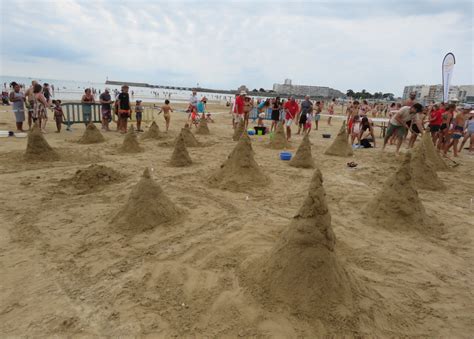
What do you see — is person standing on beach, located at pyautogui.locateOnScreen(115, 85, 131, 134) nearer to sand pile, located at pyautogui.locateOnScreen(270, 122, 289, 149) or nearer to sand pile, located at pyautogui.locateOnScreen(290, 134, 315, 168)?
sand pile, located at pyautogui.locateOnScreen(270, 122, 289, 149)

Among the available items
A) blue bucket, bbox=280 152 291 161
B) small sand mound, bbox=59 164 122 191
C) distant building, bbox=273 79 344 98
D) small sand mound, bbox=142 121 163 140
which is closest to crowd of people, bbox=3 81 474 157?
small sand mound, bbox=142 121 163 140

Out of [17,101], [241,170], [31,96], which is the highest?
[31,96]

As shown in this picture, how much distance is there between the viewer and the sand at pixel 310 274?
270 centimetres

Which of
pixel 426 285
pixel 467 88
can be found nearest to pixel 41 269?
pixel 426 285

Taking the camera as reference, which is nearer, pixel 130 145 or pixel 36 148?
pixel 36 148

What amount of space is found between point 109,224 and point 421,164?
6.66 meters

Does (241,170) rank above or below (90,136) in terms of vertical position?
below

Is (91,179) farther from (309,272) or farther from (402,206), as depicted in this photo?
(402,206)

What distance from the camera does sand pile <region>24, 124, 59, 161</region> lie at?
7.58 m

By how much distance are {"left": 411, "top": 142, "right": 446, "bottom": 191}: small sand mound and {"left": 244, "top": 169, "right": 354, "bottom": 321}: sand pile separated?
4.88 m

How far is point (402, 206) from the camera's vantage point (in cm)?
479

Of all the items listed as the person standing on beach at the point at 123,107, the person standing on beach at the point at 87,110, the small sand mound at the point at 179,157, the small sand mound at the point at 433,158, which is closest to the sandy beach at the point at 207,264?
the small sand mound at the point at 179,157

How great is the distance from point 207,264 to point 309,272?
4.00 ft

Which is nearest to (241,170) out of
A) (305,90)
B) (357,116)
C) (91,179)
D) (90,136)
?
(91,179)
